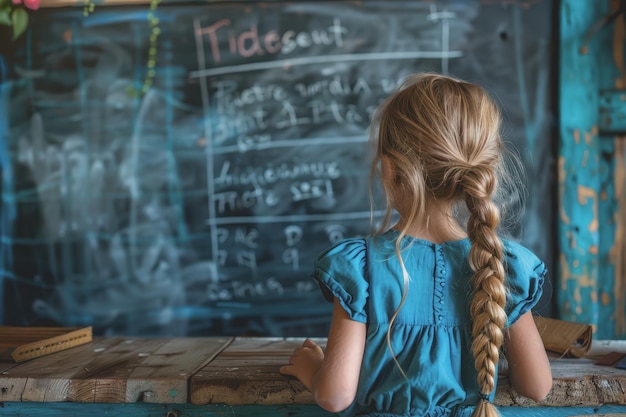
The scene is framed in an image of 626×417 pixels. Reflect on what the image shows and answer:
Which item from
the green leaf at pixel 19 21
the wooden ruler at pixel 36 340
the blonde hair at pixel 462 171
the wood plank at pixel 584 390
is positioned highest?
the green leaf at pixel 19 21

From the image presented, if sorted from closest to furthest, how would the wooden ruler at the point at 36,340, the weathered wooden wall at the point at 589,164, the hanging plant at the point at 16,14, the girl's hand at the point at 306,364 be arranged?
the girl's hand at the point at 306,364
the wooden ruler at the point at 36,340
the weathered wooden wall at the point at 589,164
the hanging plant at the point at 16,14

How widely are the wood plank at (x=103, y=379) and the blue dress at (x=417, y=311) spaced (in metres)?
0.39

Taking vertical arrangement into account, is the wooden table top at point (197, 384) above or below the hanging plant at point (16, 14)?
below

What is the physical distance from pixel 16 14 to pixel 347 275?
9.43 feet

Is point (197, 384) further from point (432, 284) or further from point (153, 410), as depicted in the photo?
point (432, 284)

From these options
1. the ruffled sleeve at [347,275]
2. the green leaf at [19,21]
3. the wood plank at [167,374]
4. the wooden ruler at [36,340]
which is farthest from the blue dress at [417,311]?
the green leaf at [19,21]

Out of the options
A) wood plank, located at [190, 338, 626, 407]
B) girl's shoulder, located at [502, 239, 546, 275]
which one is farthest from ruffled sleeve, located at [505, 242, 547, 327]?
wood plank, located at [190, 338, 626, 407]

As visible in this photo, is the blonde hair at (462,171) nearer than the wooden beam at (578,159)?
Yes

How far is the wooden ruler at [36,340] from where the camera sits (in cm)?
146

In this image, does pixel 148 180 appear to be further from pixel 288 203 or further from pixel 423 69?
pixel 423 69

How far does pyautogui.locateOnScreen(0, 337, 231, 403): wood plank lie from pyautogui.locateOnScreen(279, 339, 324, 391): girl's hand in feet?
0.67

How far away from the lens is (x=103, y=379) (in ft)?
4.24

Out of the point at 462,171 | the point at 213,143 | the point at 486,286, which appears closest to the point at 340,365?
the point at 486,286

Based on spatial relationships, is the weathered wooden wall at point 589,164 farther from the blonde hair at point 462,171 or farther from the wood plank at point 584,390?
the blonde hair at point 462,171
